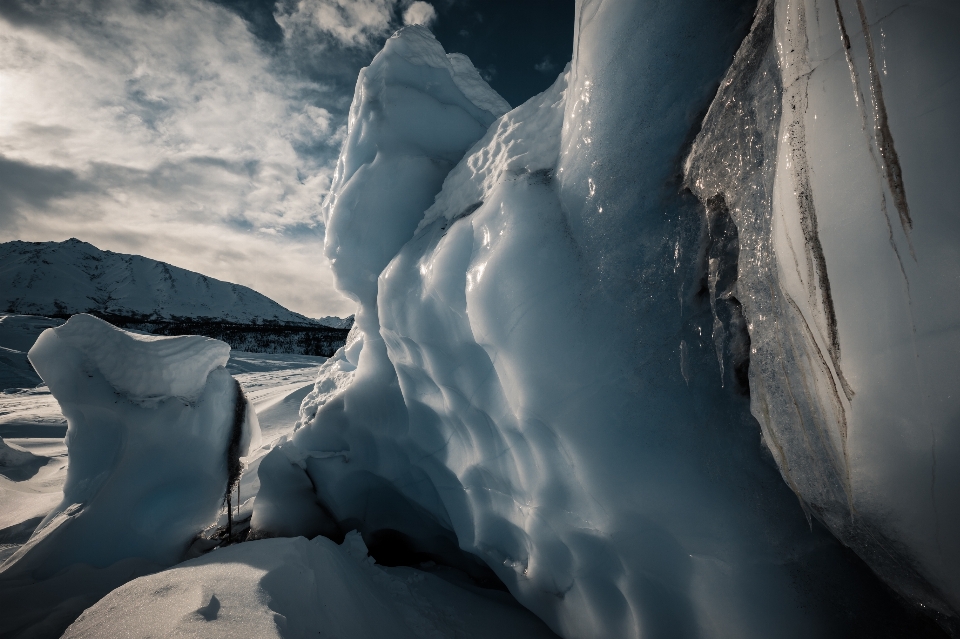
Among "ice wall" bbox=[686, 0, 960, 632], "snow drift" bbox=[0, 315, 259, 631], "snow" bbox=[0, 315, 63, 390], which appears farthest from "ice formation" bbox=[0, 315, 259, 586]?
"snow" bbox=[0, 315, 63, 390]

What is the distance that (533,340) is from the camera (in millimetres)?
1695

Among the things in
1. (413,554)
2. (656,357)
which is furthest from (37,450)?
(656,357)

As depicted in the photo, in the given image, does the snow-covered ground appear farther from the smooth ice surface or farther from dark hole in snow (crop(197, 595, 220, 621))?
dark hole in snow (crop(197, 595, 220, 621))

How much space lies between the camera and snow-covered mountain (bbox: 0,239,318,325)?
233 ft

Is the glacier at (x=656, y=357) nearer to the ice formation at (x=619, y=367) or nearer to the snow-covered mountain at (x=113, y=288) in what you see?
the ice formation at (x=619, y=367)

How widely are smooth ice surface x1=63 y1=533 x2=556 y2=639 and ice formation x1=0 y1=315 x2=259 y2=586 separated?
4.85ft

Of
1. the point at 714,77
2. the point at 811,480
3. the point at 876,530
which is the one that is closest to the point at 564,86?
the point at 714,77

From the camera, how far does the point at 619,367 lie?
1.59 meters

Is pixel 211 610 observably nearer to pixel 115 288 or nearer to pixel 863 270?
pixel 863 270

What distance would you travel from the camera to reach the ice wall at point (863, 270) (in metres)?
0.83

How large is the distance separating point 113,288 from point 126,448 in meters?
110

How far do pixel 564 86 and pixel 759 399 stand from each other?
74.7 inches

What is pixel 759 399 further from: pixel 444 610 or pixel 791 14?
pixel 444 610

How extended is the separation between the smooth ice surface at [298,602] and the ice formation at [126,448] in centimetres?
148
